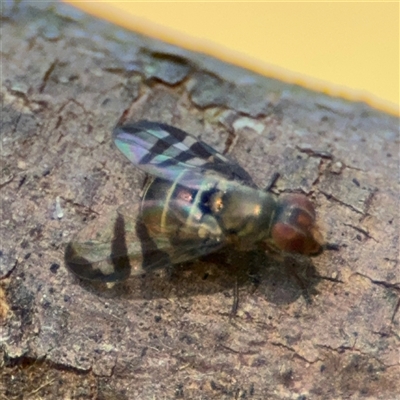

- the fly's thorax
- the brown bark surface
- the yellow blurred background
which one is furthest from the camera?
the yellow blurred background

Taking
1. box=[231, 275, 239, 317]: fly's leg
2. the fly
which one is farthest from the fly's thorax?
box=[231, 275, 239, 317]: fly's leg

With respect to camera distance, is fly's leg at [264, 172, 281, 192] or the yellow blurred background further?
the yellow blurred background

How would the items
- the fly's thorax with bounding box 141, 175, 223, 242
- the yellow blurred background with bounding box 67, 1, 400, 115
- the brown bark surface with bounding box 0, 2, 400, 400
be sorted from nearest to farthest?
the brown bark surface with bounding box 0, 2, 400, 400
the fly's thorax with bounding box 141, 175, 223, 242
the yellow blurred background with bounding box 67, 1, 400, 115

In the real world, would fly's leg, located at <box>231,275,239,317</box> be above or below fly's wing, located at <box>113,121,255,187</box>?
below

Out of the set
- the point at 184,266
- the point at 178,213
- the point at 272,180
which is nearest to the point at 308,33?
the point at 272,180

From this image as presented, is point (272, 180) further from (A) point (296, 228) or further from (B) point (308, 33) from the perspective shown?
(B) point (308, 33)

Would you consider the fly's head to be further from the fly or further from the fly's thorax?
the fly's thorax

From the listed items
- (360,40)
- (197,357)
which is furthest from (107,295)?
(360,40)
